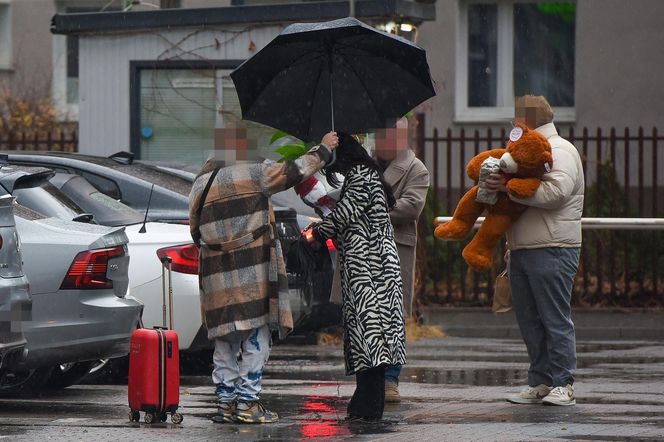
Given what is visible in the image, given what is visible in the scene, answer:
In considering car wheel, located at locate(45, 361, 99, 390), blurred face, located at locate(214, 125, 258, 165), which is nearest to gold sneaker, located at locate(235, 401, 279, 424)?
blurred face, located at locate(214, 125, 258, 165)

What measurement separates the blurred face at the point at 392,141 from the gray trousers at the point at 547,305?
1000mm

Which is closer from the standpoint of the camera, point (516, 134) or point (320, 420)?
point (320, 420)

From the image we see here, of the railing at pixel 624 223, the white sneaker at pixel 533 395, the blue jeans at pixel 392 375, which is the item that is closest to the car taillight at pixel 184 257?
the blue jeans at pixel 392 375

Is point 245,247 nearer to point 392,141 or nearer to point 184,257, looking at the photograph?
point 392,141

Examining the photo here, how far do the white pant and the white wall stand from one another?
316 inches

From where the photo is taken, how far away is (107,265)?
877 centimetres

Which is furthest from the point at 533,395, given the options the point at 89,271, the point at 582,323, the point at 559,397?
the point at 582,323

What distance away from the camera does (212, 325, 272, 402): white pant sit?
807cm

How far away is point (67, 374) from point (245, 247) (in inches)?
98.1

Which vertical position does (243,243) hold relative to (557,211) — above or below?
below

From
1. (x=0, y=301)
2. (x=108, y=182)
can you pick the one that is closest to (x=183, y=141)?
(x=108, y=182)

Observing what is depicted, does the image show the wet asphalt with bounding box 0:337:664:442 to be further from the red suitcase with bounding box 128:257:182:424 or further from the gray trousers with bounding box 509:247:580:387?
the gray trousers with bounding box 509:247:580:387

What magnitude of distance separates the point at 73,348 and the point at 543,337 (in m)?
2.81

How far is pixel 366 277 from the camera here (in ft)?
26.6
